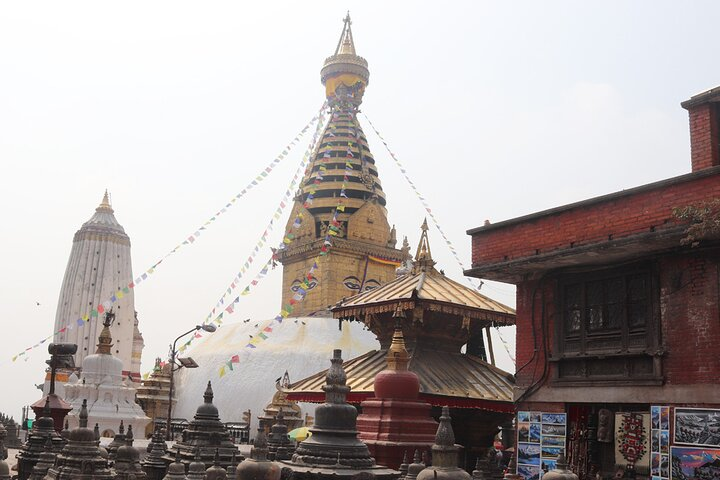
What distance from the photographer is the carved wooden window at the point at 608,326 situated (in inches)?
481

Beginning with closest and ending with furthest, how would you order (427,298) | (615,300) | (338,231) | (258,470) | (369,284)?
(258,470) → (615,300) → (427,298) → (338,231) → (369,284)

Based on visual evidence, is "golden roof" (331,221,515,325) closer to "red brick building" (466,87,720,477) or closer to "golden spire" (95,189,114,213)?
"red brick building" (466,87,720,477)

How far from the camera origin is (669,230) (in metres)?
11.3

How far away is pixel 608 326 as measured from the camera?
12.9 meters

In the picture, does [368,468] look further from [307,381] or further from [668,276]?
[307,381]

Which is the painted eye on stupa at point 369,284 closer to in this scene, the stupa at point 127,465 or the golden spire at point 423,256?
the golden spire at point 423,256

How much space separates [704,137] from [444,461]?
294 inches

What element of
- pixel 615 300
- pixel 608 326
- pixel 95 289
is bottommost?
pixel 608 326

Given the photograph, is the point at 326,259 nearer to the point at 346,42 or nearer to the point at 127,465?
the point at 346,42

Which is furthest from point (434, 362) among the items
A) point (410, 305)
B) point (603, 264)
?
point (603, 264)

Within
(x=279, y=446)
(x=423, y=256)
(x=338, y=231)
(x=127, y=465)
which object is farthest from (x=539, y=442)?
(x=338, y=231)

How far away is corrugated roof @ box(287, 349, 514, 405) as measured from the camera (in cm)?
1742

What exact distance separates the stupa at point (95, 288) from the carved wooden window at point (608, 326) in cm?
3900

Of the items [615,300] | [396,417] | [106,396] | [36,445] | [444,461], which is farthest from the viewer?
[106,396]
